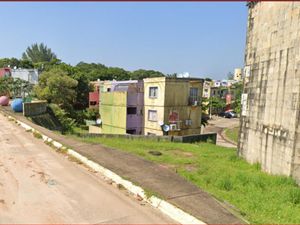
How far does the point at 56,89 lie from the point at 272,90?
29.2m

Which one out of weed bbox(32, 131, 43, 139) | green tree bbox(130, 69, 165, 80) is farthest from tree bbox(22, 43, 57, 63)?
weed bbox(32, 131, 43, 139)

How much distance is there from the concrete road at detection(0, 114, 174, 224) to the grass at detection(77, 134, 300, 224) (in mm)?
1833

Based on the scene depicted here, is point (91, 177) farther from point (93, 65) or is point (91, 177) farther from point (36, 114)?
point (93, 65)

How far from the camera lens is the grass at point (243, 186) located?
17.7ft

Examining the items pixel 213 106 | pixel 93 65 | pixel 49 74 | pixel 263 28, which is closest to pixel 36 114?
pixel 49 74

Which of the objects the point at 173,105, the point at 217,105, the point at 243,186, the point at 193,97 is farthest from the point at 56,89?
the point at 217,105

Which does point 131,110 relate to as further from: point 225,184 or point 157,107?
point 225,184

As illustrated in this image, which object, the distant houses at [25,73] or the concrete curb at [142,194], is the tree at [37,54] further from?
the concrete curb at [142,194]

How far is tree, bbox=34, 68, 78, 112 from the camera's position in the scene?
109 ft

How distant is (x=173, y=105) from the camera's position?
2633cm

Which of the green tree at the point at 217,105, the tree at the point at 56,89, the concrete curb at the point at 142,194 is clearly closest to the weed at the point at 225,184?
the concrete curb at the point at 142,194

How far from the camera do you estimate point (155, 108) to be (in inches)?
1064

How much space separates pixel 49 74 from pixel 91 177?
30967 mm

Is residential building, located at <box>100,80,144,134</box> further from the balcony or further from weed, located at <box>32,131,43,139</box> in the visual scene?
weed, located at <box>32,131,43,139</box>
